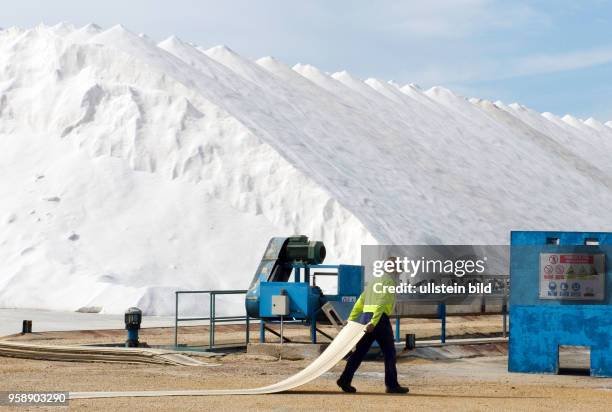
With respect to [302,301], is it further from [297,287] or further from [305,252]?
[305,252]

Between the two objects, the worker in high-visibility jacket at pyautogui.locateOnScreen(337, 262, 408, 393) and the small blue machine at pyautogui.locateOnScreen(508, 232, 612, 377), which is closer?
the worker in high-visibility jacket at pyautogui.locateOnScreen(337, 262, 408, 393)

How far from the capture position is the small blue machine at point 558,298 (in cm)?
1491

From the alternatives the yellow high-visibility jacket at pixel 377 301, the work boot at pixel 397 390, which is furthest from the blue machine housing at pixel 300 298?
the work boot at pixel 397 390

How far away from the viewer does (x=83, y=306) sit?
105 ft

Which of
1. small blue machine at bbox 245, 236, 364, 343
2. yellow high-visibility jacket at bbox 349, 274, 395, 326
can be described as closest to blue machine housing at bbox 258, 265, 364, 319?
small blue machine at bbox 245, 236, 364, 343

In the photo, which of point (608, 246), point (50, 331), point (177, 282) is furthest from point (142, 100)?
point (608, 246)

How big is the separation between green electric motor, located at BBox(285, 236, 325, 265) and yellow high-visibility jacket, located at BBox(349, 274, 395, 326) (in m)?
6.34

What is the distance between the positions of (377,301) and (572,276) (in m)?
4.28

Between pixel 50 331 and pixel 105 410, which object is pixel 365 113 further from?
pixel 105 410

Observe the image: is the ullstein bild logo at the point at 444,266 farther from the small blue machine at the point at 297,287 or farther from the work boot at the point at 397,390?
the work boot at the point at 397,390

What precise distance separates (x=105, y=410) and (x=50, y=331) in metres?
14.4

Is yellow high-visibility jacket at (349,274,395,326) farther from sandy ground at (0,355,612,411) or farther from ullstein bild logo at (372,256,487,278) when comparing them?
ullstein bild logo at (372,256,487,278)

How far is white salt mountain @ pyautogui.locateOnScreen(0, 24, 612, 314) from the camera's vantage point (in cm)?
3601

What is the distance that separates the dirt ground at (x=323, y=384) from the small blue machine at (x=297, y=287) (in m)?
1.01
